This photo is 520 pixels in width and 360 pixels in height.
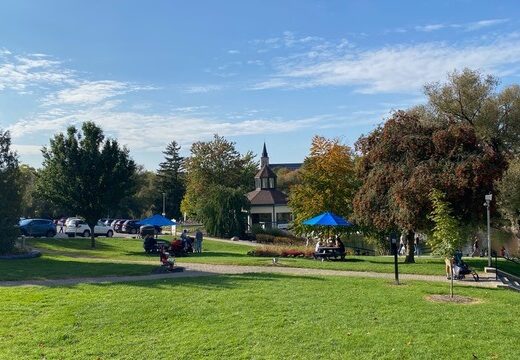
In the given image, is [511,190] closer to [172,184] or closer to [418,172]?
[418,172]

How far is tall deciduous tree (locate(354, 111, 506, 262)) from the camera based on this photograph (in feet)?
74.0

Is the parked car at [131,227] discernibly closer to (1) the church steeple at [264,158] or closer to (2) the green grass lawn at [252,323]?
(2) the green grass lawn at [252,323]

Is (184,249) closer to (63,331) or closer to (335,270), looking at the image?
(335,270)

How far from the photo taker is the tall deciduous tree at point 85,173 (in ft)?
111

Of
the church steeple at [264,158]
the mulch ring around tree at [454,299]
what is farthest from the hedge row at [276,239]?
the church steeple at [264,158]

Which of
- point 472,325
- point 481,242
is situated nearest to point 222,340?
point 472,325

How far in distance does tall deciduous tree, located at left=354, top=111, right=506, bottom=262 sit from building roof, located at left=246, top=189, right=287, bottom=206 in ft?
129

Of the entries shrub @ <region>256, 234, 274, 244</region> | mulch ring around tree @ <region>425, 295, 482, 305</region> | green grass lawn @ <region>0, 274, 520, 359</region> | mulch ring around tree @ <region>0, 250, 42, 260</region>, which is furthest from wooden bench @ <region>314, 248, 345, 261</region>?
shrub @ <region>256, 234, 274, 244</region>

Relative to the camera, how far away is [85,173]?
33750 mm

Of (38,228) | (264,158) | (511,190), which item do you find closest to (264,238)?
(38,228)

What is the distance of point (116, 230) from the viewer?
5681 cm

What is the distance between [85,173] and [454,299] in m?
25.5

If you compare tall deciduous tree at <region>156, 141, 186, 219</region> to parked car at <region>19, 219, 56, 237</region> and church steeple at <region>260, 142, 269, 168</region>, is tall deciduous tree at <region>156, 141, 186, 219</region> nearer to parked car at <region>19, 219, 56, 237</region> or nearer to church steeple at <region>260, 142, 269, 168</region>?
church steeple at <region>260, 142, 269, 168</region>

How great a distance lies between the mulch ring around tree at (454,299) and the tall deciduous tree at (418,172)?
8.61 m
